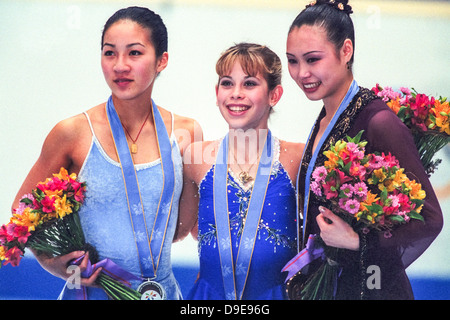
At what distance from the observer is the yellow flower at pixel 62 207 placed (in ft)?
10.2

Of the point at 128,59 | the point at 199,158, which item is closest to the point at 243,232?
the point at 199,158

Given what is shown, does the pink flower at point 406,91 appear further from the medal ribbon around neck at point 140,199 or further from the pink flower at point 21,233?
the pink flower at point 21,233

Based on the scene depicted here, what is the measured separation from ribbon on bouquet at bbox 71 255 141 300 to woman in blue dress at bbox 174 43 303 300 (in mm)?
384

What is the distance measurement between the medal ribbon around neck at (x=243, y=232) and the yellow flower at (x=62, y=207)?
75 centimetres

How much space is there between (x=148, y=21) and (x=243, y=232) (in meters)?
1.23

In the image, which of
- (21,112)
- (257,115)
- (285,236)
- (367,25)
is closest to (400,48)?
(367,25)

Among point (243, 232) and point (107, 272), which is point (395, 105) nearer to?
point (243, 232)

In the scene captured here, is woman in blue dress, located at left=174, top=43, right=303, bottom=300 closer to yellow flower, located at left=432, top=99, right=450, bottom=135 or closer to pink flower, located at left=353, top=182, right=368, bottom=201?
pink flower, located at left=353, top=182, right=368, bottom=201

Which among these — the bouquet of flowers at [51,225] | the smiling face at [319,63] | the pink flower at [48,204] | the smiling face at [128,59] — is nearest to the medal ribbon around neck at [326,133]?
the smiling face at [319,63]

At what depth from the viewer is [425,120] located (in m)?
3.18

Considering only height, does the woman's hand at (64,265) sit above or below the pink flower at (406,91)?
below

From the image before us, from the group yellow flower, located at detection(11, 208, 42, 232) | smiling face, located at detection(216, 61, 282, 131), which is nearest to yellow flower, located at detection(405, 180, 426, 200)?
smiling face, located at detection(216, 61, 282, 131)

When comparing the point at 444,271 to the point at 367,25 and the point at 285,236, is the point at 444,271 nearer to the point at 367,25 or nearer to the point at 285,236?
the point at 285,236

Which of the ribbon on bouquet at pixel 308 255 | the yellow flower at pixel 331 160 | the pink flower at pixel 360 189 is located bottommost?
the ribbon on bouquet at pixel 308 255
